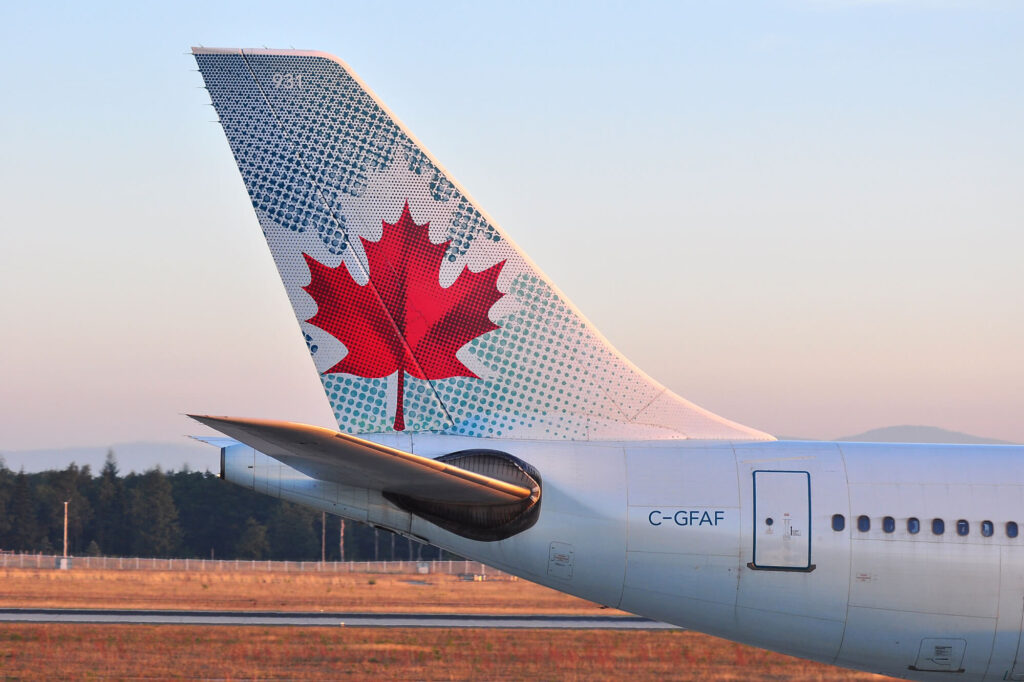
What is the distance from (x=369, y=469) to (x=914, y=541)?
334 inches

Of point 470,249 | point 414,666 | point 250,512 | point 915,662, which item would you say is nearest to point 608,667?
point 414,666

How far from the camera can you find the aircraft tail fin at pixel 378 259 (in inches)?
705

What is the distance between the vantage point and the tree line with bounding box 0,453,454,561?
123 meters

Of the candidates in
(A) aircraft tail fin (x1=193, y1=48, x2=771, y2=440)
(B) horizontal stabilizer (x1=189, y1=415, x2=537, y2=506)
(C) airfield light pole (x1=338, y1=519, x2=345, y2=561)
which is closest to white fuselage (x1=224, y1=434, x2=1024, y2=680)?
(A) aircraft tail fin (x1=193, y1=48, x2=771, y2=440)

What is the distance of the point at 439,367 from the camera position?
1819 cm

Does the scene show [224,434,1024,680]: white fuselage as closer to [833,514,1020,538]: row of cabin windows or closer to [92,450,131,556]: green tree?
[833,514,1020,538]: row of cabin windows

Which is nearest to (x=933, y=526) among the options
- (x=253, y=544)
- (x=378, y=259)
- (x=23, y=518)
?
(x=378, y=259)

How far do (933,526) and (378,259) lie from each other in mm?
9387

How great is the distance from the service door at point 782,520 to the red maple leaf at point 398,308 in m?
5.10

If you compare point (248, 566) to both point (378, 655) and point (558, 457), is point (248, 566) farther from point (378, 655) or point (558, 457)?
point (558, 457)

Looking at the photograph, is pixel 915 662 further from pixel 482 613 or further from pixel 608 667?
pixel 482 613

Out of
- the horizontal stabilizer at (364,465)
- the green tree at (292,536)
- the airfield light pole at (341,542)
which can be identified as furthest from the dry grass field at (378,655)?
the green tree at (292,536)

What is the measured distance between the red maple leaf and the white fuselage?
1208mm

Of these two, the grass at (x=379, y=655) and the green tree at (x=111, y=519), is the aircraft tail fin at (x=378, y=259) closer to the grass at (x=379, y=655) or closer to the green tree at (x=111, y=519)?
the grass at (x=379, y=655)
